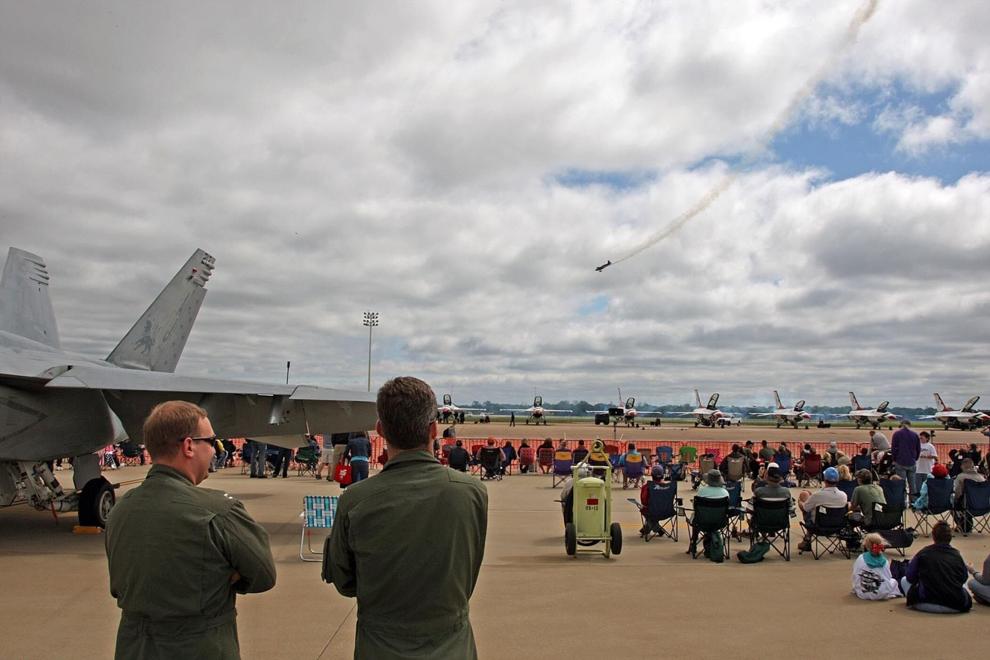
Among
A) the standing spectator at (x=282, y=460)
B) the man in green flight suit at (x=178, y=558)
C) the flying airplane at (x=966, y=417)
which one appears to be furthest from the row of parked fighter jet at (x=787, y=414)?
the man in green flight suit at (x=178, y=558)

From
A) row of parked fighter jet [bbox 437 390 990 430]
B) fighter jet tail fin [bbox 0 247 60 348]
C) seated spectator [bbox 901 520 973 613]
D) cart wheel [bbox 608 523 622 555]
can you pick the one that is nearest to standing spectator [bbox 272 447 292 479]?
fighter jet tail fin [bbox 0 247 60 348]

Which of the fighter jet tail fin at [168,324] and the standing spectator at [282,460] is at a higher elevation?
the fighter jet tail fin at [168,324]

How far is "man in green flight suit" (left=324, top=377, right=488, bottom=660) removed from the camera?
2480 millimetres

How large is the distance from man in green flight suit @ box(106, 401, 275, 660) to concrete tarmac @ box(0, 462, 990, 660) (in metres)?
2.95

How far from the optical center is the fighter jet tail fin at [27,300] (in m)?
12.2

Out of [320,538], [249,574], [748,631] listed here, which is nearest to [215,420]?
[320,538]

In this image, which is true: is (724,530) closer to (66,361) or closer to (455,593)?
(455,593)

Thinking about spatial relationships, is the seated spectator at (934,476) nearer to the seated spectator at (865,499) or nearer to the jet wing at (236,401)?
the seated spectator at (865,499)

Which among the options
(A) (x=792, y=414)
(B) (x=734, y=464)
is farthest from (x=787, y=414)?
(B) (x=734, y=464)

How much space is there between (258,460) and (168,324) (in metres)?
6.93

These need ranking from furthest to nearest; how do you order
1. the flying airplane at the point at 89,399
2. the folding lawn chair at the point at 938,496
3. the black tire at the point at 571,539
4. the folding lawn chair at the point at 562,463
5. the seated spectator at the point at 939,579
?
the folding lawn chair at the point at 562,463 < the folding lawn chair at the point at 938,496 < the flying airplane at the point at 89,399 < the black tire at the point at 571,539 < the seated spectator at the point at 939,579

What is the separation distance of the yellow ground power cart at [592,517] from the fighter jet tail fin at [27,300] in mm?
9377

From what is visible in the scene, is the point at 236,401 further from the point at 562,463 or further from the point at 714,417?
the point at 714,417

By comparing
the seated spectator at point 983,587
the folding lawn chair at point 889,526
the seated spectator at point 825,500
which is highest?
the seated spectator at point 825,500
